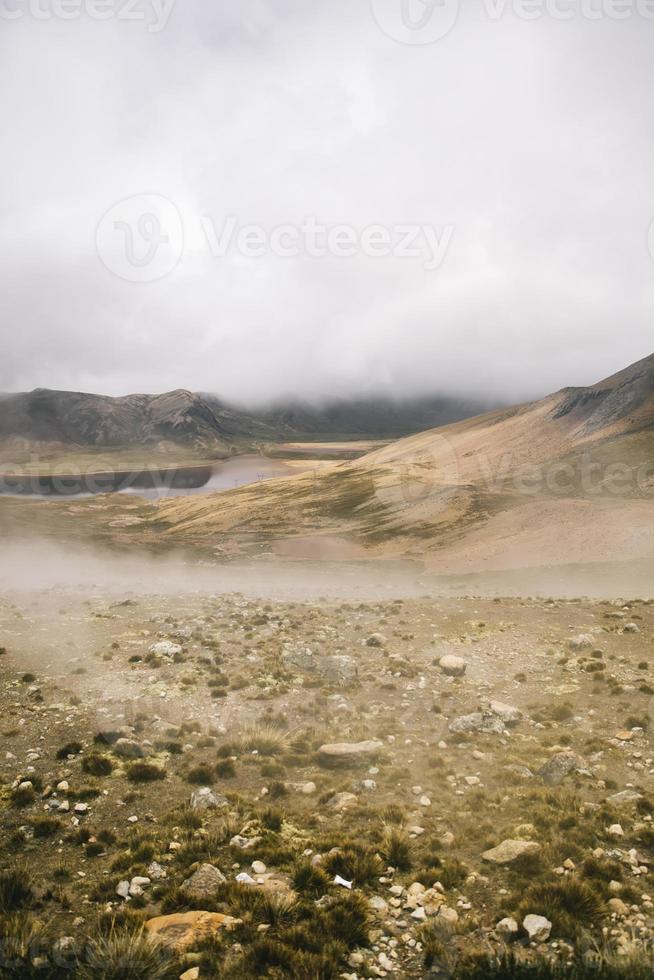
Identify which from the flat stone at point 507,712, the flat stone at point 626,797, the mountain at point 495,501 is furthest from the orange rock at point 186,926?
the mountain at point 495,501

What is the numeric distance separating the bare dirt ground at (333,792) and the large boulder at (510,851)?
0.10 feet

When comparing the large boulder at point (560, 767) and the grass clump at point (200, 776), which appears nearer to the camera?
the large boulder at point (560, 767)

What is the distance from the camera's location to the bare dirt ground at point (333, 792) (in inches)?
271

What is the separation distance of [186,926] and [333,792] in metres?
4.38

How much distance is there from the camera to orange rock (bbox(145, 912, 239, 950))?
659 cm

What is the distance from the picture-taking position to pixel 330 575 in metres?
49.9

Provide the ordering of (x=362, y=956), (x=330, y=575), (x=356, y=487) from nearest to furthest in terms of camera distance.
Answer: (x=362, y=956) → (x=330, y=575) → (x=356, y=487)

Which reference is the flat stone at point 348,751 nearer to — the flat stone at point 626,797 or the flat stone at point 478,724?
the flat stone at point 478,724

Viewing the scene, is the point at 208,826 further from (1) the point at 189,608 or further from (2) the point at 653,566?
(2) the point at 653,566

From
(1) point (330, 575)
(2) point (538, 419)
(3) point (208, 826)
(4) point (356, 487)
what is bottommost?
(1) point (330, 575)

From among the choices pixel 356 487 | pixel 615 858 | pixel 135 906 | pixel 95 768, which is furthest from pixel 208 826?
pixel 356 487

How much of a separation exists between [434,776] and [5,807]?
8.94 meters

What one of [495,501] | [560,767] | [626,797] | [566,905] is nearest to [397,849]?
[566,905]

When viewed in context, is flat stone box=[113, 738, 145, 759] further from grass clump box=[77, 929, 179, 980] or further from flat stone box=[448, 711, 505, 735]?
flat stone box=[448, 711, 505, 735]
